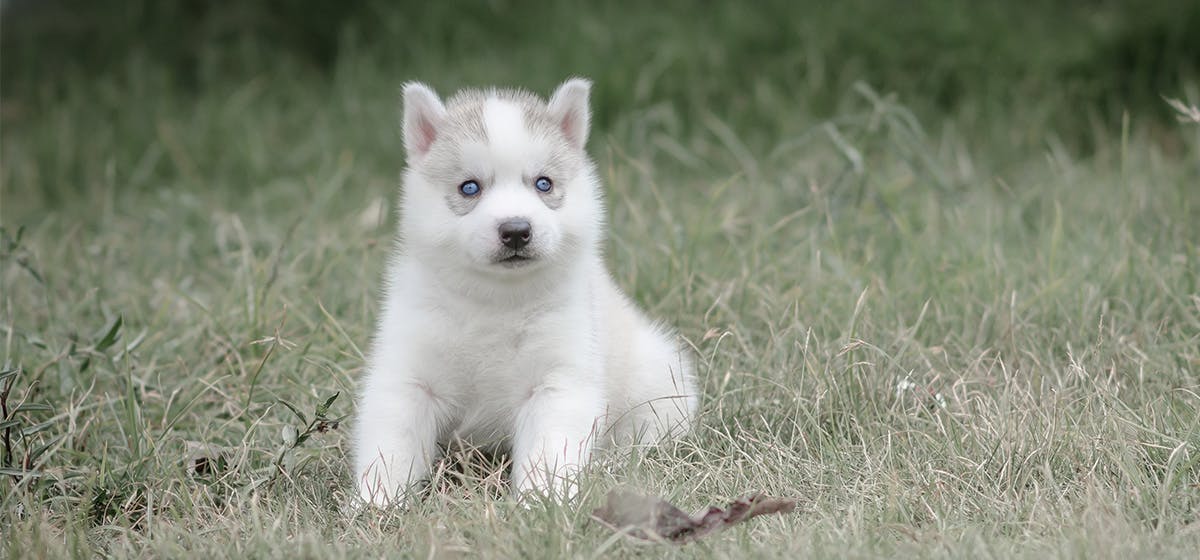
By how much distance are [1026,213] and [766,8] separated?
310cm

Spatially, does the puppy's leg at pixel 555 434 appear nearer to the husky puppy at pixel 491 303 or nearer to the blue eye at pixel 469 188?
the husky puppy at pixel 491 303

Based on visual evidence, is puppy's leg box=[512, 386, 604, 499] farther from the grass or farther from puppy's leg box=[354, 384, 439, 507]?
puppy's leg box=[354, 384, 439, 507]

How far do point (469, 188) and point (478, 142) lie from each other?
0.15m

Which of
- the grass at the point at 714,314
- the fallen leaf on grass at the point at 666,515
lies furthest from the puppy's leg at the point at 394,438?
the fallen leaf on grass at the point at 666,515

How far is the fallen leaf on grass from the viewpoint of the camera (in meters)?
3.15

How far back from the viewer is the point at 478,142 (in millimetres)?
3691

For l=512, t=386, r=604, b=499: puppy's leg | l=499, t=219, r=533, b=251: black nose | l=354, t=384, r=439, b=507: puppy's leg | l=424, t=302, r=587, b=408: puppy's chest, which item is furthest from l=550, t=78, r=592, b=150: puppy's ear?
l=354, t=384, r=439, b=507: puppy's leg

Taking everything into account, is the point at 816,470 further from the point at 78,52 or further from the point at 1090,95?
the point at 78,52

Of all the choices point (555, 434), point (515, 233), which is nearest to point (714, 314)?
point (555, 434)

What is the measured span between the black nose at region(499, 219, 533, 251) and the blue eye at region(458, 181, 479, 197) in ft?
0.76

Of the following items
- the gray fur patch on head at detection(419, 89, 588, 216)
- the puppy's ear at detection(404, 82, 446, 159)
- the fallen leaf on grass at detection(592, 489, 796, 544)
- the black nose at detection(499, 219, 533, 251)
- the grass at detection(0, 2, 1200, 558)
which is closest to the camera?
the fallen leaf on grass at detection(592, 489, 796, 544)

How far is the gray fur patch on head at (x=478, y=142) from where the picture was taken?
3.73 metres

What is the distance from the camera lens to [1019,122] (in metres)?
7.79

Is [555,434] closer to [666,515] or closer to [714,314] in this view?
[666,515]
